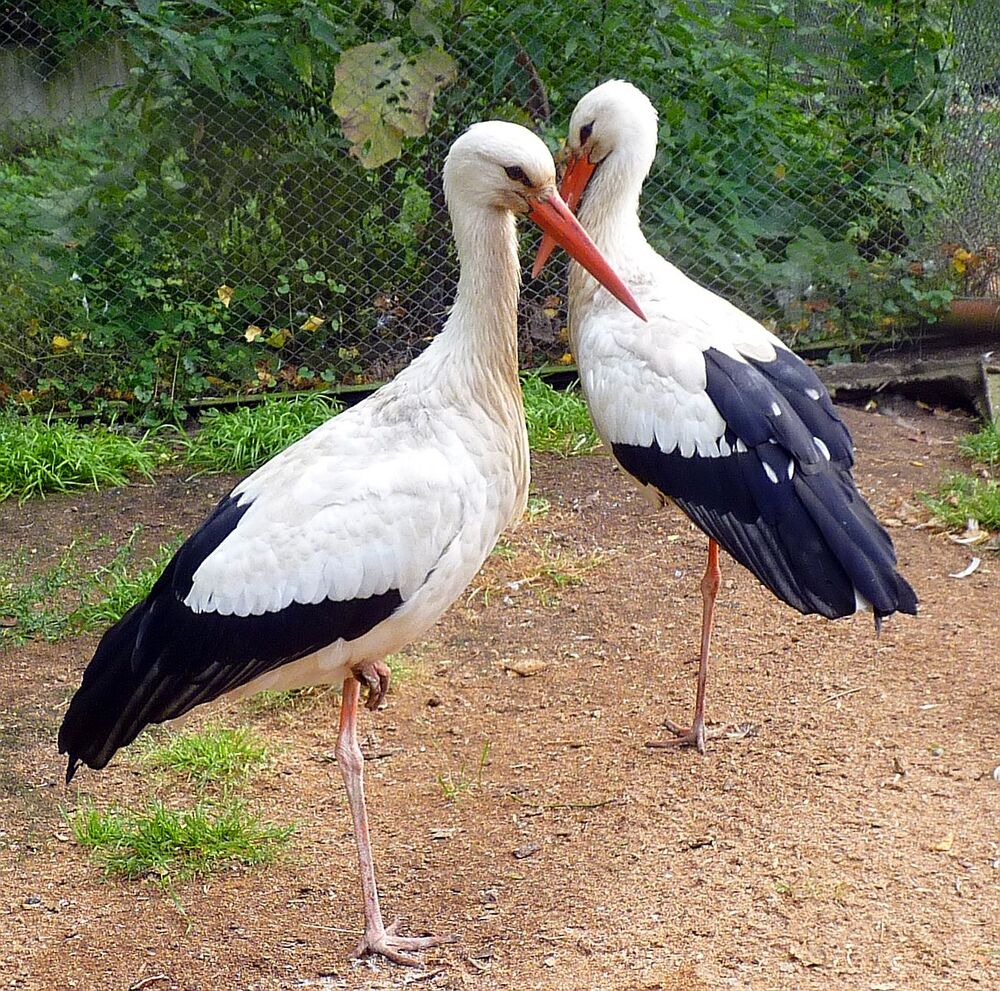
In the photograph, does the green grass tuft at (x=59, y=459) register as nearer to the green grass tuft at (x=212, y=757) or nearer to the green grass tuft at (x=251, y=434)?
the green grass tuft at (x=251, y=434)

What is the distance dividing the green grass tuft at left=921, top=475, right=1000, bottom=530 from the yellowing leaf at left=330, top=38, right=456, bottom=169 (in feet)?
9.54

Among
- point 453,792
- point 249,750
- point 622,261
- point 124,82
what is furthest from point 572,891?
point 124,82

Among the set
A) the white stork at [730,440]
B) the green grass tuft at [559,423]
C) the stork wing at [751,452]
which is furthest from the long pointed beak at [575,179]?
the green grass tuft at [559,423]

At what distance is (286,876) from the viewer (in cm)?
375

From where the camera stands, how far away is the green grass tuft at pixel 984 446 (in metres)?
6.03

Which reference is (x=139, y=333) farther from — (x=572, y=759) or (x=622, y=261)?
(x=572, y=759)

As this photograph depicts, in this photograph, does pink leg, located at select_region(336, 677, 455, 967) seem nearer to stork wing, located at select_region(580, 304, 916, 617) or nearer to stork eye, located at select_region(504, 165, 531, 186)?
stork wing, located at select_region(580, 304, 916, 617)

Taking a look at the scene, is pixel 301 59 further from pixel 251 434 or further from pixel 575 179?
pixel 575 179

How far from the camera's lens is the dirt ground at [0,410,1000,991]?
328cm

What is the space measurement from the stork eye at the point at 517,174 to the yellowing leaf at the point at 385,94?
9.70 ft

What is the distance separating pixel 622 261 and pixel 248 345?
9.40ft

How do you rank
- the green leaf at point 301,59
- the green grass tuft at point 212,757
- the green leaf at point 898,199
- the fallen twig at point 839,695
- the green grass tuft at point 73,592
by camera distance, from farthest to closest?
the green leaf at point 898,199
the green leaf at point 301,59
the green grass tuft at point 73,592
the fallen twig at point 839,695
the green grass tuft at point 212,757

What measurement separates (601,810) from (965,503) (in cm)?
245

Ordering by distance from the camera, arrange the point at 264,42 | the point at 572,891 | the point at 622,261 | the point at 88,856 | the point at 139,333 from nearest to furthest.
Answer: the point at 572,891
the point at 88,856
the point at 622,261
the point at 264,42
the point at 139,333
